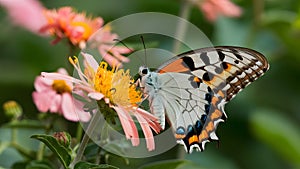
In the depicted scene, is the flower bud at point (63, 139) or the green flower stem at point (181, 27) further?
the green flower stem at point (181, 27)

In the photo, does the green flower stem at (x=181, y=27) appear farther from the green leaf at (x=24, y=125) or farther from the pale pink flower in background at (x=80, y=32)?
the green leaf at (x=24, y=125)

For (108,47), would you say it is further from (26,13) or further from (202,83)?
(26,13)

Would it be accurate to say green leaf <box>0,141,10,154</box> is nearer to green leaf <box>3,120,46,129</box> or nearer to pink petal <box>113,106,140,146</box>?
green leaf <box>3,120,46,129</box>

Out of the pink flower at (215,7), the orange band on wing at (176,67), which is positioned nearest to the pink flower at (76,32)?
the orange band on wing at (176,67)

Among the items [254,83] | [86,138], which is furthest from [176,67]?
[254,83]

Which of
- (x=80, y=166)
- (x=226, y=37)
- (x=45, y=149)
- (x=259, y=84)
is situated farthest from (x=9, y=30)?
(x=80, y=166)

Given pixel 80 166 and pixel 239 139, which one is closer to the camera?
pixel 80 166

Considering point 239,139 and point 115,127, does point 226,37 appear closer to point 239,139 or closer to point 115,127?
point 239,139
